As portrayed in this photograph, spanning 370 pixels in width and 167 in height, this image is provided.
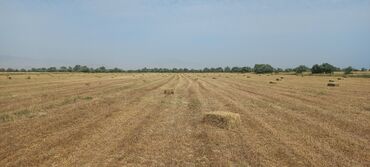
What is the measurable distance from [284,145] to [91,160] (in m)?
4.57

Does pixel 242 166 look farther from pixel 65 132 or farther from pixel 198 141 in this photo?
pixel 65 132

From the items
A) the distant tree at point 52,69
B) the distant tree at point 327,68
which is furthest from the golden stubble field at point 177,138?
the distant tree at point 52,69

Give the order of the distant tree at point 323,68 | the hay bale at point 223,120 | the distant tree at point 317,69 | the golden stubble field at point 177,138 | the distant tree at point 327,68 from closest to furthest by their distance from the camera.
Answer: the golden stubble field at point 177,138 < the hay bale at point 223,120 < the distant tree at point 327,68 < the distant tree at point 323,68 < the distant tree at point 317,69

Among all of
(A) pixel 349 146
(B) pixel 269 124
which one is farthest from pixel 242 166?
(B) pixel 269 124

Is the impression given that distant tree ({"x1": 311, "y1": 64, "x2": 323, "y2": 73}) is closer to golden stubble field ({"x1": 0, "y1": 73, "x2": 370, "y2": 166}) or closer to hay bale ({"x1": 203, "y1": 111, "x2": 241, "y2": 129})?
golden stubble field ({"x1": 0, "y1": 73, "x2": 370, "y2": 166})

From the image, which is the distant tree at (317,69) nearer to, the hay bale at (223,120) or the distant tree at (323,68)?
the distant tree at (323,68)

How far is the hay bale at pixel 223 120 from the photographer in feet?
32.2

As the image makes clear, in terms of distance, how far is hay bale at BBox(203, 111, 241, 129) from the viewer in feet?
32.2

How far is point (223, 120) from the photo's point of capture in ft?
32.7

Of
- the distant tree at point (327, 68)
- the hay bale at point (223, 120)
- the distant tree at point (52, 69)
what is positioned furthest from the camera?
the distant tree at point (52, 69)

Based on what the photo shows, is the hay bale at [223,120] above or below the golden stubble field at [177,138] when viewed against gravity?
above

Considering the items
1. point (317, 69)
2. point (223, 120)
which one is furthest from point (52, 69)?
point (223, 120)

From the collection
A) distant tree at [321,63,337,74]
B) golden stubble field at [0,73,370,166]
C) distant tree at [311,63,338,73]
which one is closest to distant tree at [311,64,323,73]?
distant tree at [311,63,338,73]

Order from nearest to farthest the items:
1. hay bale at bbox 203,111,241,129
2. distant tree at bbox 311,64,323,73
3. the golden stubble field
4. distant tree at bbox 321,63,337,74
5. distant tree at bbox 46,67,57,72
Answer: the golden stubble field
hay bale at bbox 203,111,241,129
distant tree at bbox 321,63,337,74
distant tree at bbox 311,64,323,73
distant tree at bbox 46,67,57,72
